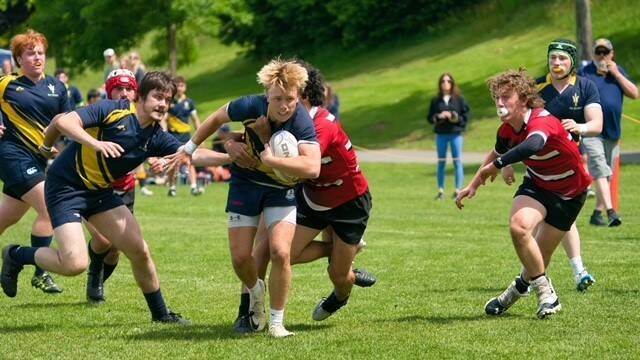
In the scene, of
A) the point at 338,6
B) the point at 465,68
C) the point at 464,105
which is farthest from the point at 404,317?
the point at 338,6

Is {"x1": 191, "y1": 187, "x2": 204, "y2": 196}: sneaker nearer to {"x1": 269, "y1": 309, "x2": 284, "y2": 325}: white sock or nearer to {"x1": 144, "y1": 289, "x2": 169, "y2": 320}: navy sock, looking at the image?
{"x1": 144, "y1": 289, "x2": 169, "y2": 320}: navy sock

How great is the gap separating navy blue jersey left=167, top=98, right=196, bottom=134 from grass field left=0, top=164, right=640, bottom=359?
5317 mm

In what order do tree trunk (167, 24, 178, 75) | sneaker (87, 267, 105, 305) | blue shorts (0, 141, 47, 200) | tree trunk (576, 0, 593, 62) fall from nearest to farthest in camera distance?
sneaker (87, 267, 105, 305) → blue shorts (0, 141, 47, 200) → tree trunk (576, 0, 593, 62) → tree trunk (167, 24, 178, 75)

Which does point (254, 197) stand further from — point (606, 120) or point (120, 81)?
point (606, 120)

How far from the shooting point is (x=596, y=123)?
34.2 feet

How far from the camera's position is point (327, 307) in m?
8.87

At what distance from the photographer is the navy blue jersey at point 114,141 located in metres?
8.62

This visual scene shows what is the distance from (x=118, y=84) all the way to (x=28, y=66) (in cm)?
166

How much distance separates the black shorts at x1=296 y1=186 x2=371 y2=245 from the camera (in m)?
8.58

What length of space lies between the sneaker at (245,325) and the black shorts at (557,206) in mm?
Result: 2232

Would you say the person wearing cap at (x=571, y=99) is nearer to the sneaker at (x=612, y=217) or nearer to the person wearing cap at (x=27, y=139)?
the person wearing cap at (x=27, y=139)

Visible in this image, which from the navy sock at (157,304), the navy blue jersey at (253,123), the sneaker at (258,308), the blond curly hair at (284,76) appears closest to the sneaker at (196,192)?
the navy sock at (157,304)

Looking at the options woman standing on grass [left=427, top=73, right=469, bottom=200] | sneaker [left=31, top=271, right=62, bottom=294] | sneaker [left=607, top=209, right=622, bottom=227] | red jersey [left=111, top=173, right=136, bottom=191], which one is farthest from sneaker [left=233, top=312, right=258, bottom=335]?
woman standing on grass [left=427, top=73, right=469, bottom=200]

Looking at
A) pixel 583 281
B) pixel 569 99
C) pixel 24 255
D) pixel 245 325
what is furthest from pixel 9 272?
pixel 569 99
